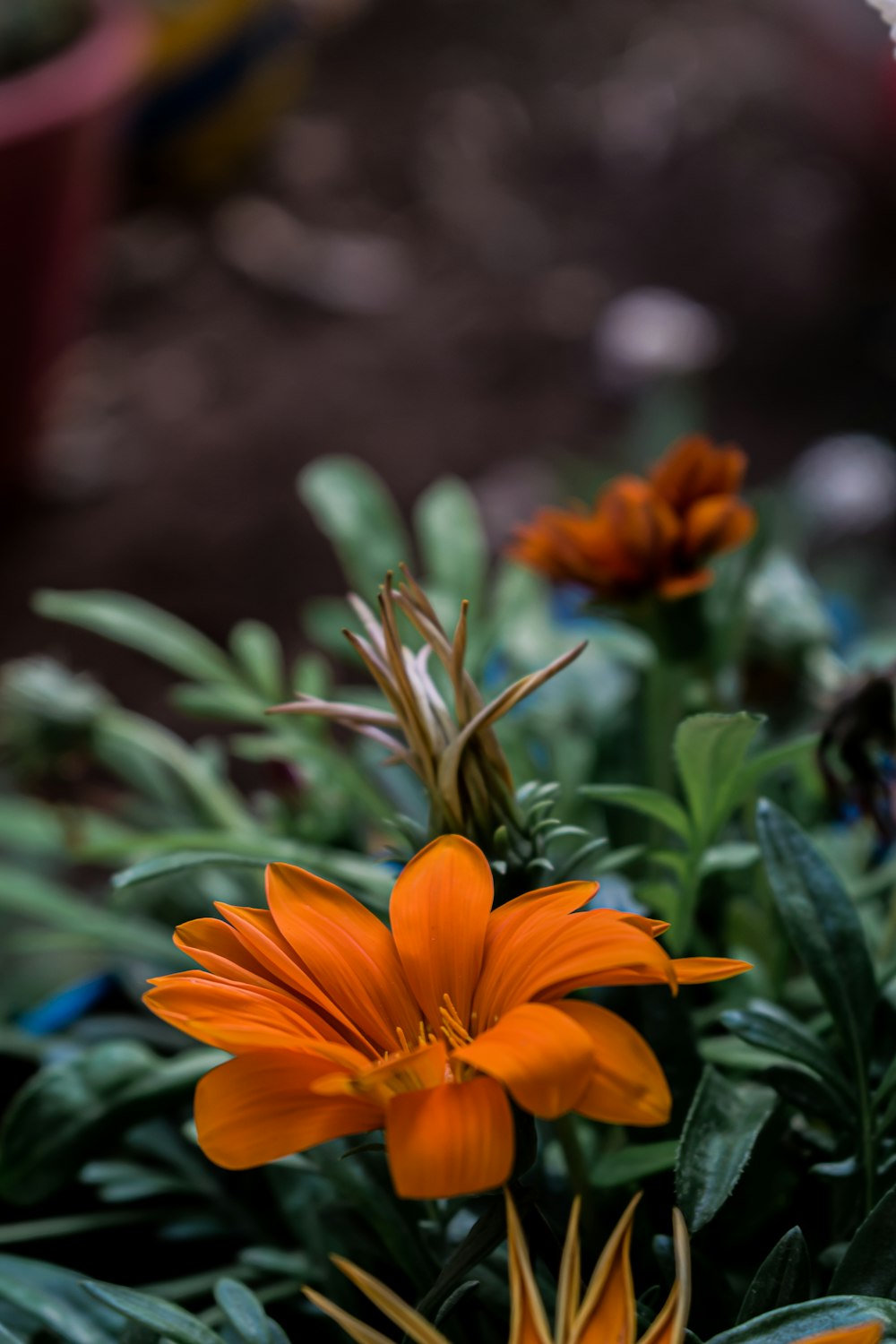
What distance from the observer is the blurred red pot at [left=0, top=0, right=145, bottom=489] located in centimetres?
142

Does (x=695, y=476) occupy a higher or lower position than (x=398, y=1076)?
higher

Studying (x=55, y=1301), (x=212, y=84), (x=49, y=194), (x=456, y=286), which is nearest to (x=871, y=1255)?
(x=55, y=1301)

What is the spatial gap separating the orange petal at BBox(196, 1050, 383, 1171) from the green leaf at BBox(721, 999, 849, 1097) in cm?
13

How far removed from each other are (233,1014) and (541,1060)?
69mm

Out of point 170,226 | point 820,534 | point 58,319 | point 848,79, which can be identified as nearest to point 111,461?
point 58,319

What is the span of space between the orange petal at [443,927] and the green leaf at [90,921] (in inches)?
9.2

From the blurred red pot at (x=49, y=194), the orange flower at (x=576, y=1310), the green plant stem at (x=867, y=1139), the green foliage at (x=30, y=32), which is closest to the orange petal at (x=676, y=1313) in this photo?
the orange flower at (x=576, y=1310)

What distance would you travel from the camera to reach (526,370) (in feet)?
6.27

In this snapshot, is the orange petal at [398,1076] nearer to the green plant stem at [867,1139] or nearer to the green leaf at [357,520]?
the green plant stem at [867,1139]

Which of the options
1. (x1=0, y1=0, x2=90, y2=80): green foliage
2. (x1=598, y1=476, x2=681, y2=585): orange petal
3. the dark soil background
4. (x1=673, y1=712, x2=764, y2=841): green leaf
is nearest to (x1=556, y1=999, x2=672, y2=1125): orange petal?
(x1=673, y1=712, x2=764, y2=841): green leaf

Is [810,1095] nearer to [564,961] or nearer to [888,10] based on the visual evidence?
[564,961]

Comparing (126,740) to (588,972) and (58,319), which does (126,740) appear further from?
(58,319)

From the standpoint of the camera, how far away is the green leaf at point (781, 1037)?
1.27 ft

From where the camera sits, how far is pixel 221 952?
12.7 inches
